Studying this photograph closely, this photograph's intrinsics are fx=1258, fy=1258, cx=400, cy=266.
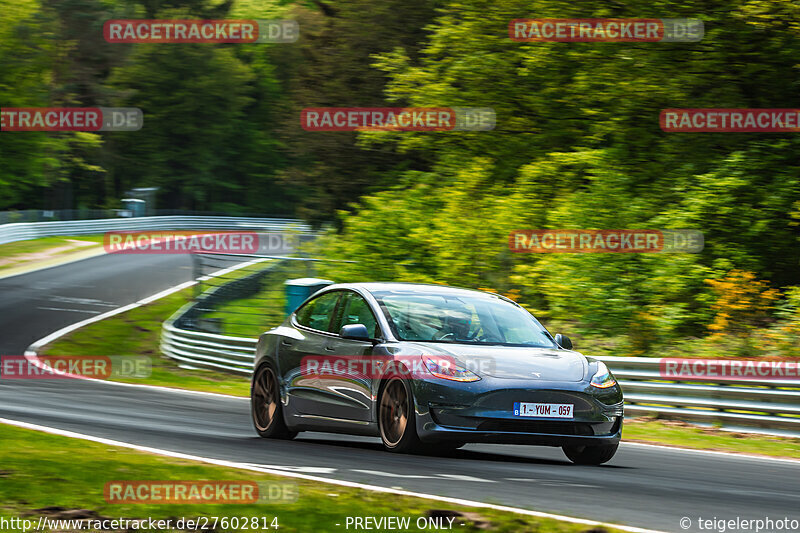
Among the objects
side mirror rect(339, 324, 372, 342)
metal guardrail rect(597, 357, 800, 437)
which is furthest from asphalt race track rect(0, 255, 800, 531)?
metal guardrail rect(597, 357, 800, 437)

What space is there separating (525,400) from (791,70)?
1637 cm

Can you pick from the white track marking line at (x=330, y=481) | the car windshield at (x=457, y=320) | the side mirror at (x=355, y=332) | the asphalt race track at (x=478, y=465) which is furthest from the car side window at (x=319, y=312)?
the white track marking line at (x=330, y=481)

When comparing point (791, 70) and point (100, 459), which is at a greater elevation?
point (791, 70)

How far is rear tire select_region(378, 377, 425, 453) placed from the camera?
988 cm

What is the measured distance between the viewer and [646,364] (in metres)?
16.4

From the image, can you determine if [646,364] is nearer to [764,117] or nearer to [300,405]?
[300,405]

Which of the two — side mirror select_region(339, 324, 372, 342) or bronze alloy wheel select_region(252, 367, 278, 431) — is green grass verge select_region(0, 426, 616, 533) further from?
bronze alloy wheel select_region(252, 367, 278, 431)

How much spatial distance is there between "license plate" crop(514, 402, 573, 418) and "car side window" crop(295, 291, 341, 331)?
2427 mm

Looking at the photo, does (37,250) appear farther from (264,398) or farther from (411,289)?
(411,289)

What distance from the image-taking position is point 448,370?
9.88 m

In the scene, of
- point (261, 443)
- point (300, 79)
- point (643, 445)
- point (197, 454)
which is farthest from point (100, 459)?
point (300, 79)

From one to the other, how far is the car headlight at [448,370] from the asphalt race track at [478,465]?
66 cm

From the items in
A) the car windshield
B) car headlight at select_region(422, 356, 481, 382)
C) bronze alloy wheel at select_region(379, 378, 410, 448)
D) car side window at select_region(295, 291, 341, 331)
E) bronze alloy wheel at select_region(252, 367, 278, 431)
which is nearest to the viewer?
car headlight at select_region(422, 356, 481, 382)

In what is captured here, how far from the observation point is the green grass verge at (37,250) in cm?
4894
